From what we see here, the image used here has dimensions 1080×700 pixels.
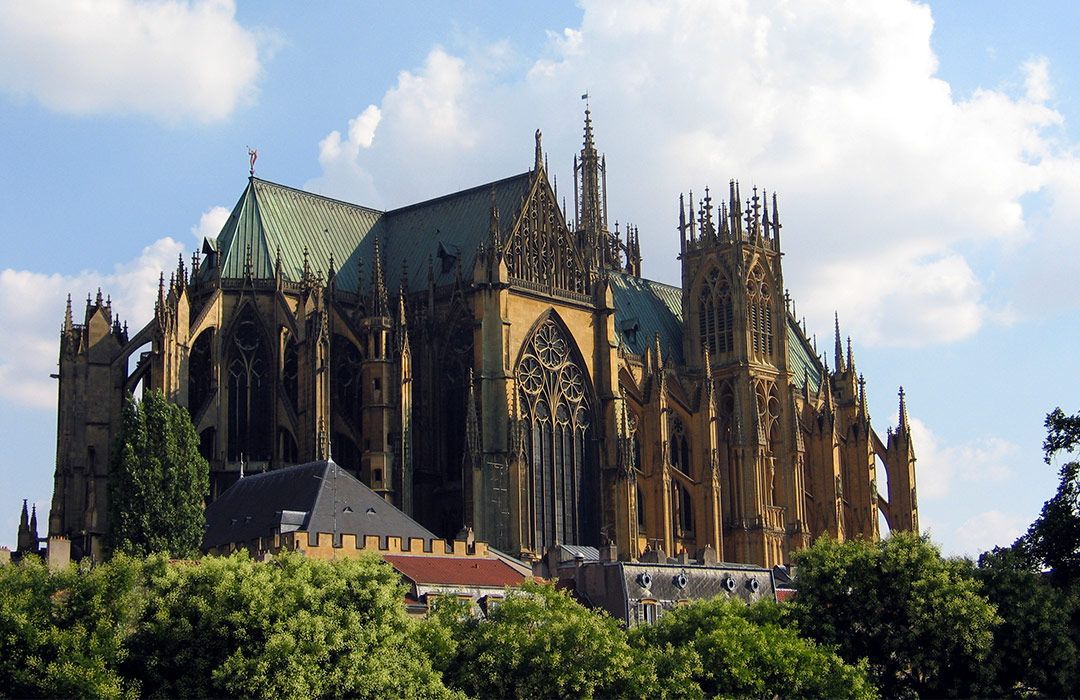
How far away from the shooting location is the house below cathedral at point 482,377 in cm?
9319

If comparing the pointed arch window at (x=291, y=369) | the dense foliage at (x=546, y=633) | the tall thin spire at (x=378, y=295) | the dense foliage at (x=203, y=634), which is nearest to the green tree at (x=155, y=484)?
the dense foliage at (x=546, y=633)

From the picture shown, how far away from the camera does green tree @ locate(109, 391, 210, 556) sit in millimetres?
79062

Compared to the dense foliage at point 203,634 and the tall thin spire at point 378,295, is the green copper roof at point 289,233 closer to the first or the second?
the tall thin spire at point 378,295

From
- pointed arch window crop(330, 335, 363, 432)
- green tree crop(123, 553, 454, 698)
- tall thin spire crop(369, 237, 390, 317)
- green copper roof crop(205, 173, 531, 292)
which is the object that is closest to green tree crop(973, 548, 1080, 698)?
green tree crop(123, 553, 454, 698)

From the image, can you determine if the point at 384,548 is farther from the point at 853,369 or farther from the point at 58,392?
the point at 853,369

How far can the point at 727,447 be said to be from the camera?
381ft

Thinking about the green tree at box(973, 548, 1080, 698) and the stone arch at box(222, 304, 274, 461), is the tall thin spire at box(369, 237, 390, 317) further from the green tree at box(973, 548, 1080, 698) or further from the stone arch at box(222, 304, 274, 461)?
the green tree at box(973, 548, 1080, 698)

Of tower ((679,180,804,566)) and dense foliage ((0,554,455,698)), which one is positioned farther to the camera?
tower ((679,180,804,566))

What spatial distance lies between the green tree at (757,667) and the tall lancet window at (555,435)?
34.4 meters

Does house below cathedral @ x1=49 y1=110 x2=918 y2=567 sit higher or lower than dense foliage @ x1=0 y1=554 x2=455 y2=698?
higher

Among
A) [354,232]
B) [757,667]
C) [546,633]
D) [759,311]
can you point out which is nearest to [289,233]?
[354,232]

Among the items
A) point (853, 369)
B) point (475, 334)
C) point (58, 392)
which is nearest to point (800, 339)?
point (853, 369)

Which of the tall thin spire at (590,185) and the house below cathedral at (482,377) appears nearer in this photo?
the house below cathedral at (482,377)

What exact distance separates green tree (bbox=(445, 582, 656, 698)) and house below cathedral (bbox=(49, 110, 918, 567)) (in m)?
29.1
